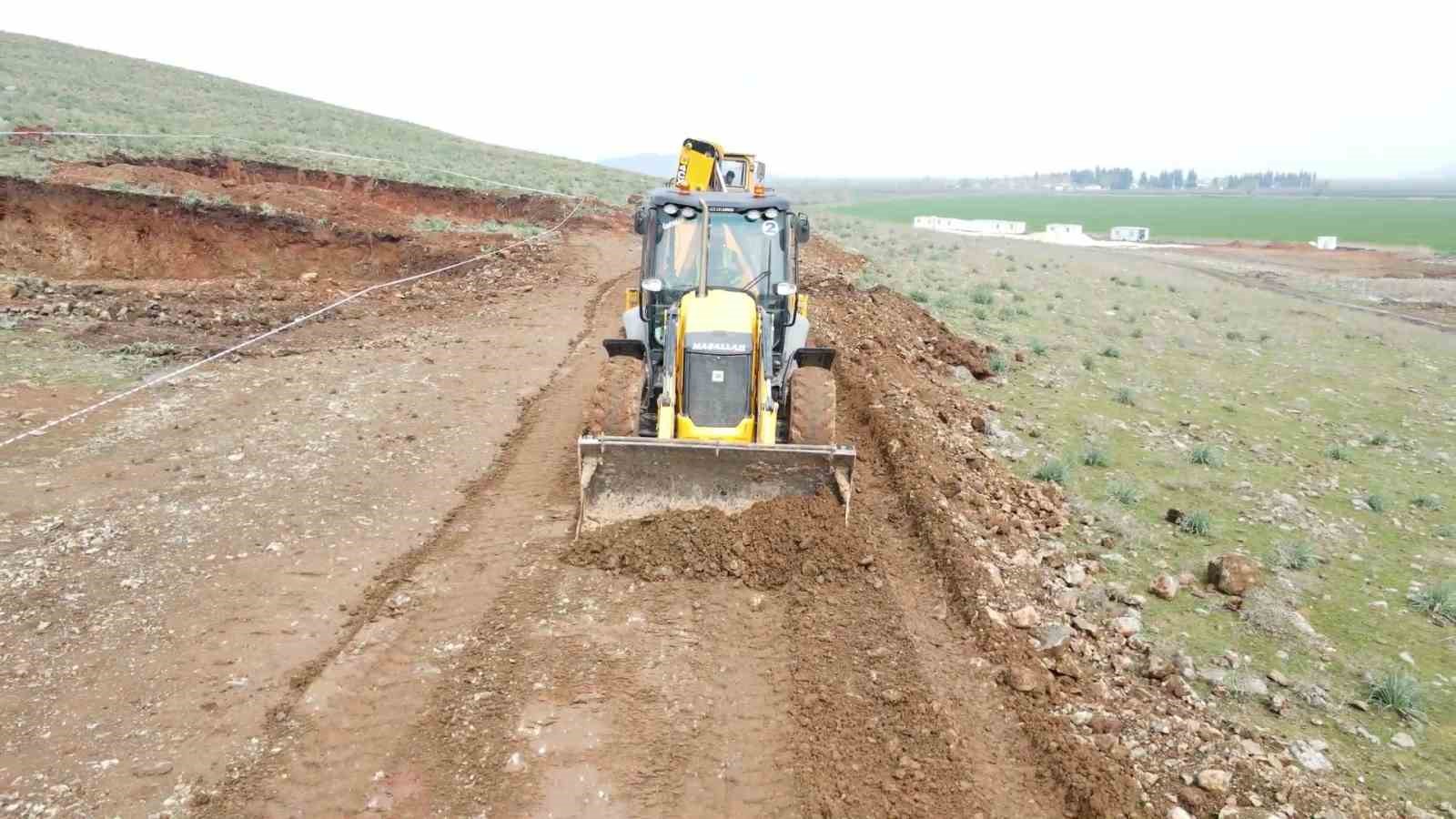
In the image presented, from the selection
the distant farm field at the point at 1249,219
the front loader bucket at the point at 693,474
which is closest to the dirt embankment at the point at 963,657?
the front loader bucket at the point at 693,474

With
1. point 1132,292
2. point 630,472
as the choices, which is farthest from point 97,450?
point 1132,292

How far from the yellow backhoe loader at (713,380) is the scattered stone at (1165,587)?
300 centimetres

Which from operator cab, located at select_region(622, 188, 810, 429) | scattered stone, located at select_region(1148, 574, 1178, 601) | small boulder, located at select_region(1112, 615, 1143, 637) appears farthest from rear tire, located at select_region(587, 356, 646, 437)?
scattered stone, located at select_region(1148, 574, 1178, 601)

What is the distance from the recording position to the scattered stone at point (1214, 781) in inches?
208

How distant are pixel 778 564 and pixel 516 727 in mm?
2712

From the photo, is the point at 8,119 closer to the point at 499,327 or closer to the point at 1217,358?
the point at 499,327

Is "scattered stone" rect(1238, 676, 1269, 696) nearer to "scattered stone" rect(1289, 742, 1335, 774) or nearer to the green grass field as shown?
the green grass field

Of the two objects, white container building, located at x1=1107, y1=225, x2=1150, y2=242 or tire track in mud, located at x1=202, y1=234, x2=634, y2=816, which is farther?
white container building, located at x1=1107, y1=225, x2=1150, y2=242

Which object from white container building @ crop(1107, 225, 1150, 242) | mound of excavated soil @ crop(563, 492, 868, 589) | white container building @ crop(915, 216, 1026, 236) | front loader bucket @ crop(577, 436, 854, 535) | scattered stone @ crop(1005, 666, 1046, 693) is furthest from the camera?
white container building @ crop(1107, 225, 1150, 242)

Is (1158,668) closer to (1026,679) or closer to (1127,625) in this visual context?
(1127,625)

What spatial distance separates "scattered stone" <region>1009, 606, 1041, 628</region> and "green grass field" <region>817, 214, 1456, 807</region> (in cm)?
111

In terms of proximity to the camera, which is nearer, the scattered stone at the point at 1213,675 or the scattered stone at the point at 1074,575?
the scattered stone at the point at 1213,675

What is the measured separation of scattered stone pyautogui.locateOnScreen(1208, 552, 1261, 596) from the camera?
7910 mm

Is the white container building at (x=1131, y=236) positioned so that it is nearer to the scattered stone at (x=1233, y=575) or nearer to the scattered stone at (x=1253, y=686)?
the scattered stone at (x=1233, y=575)
